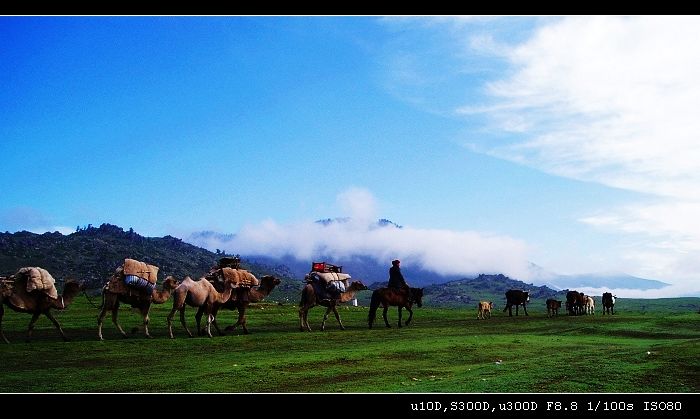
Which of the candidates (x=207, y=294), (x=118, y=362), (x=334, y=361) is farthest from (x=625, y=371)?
(x=207, y=294)

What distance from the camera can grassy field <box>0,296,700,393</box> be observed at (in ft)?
43.4

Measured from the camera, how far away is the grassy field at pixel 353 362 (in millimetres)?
13227

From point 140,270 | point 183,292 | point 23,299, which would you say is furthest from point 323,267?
point 23,299

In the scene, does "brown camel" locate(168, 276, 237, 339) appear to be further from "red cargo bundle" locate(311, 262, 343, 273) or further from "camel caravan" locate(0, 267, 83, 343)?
"red cargo bundle" locate(311, 262, 343, 273)

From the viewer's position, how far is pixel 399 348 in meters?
20.4

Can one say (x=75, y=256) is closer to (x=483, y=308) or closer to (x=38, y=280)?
(x=483, y=308)

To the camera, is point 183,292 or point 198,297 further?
point 198,297

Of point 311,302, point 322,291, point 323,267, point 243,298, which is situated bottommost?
point 311,302

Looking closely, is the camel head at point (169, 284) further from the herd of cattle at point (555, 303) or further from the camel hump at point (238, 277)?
the herd of cattle at point (555, 303)

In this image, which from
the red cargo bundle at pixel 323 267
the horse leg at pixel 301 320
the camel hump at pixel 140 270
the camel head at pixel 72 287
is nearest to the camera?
the camel hump at pixel 140 270

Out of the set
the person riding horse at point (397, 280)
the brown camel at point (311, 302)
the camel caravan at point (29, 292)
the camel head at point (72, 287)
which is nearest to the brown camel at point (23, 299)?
the camel caravan at point (29, 292)

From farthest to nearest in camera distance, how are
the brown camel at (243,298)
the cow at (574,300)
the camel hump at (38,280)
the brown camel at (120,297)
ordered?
the cow at (574,300)
the brown camel at (243,298)
the brown camel at (120,297)
the camel hump at (38,280)

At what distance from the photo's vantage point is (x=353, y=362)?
57.9 ft
